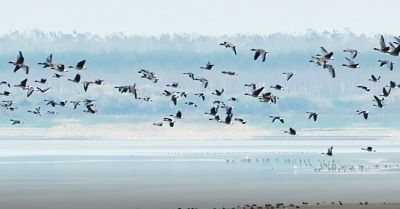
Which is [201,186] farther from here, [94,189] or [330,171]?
[330,171]

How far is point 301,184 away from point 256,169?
15.1m

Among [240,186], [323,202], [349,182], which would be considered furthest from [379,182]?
[323,202]

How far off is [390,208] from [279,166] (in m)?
33.3

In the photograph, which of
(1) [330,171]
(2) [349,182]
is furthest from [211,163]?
(2) [349,182]

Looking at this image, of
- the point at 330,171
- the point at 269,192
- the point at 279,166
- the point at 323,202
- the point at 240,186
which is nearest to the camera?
the point at 323,202

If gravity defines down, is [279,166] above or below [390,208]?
above

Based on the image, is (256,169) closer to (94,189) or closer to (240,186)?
(240,186)

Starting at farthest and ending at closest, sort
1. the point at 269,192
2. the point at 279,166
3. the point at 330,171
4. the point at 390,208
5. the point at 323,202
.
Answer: the point at 279,166 < the point at 330,171 < the point at 269,192 < the point at 323,202 < the point at 390,208

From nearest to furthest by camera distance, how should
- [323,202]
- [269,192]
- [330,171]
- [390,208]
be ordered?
[390,208]
[323,202]
[269,192]
[330,171]

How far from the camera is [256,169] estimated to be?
74.3m

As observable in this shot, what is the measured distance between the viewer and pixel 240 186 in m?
58.5

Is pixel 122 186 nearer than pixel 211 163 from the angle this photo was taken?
Yes

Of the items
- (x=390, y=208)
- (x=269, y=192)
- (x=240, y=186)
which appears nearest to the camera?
(x=390, y=208)

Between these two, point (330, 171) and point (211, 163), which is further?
point (211, 163)
